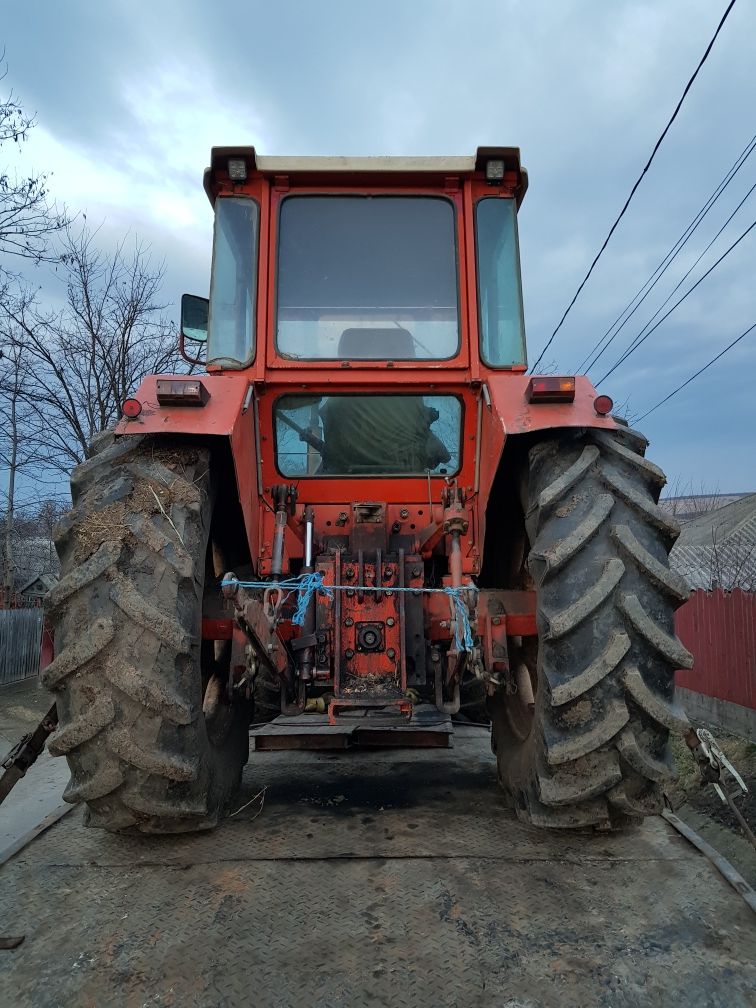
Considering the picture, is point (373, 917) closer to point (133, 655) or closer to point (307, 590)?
point (133, 655)

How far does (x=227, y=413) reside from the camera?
308 centimetres

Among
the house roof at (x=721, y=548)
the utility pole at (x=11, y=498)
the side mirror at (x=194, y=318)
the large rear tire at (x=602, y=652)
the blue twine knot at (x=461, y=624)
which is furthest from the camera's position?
the house roof at (x=721, y=548)

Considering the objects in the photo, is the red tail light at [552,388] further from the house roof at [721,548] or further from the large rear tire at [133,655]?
the house roof at [721,548]

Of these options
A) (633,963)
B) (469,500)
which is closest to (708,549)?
(469,500)

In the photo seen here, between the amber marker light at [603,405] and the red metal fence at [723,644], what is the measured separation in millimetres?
4783

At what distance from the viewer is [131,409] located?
2.94m

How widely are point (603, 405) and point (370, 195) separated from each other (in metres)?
1.84

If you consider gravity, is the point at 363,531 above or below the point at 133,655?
above

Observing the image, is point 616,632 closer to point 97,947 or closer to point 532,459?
point 532,459

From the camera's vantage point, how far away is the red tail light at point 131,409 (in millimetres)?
2929

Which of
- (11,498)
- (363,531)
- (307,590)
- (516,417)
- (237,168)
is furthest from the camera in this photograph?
(11,498)

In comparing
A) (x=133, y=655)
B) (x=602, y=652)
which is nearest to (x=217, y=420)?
(x=133, y=655)

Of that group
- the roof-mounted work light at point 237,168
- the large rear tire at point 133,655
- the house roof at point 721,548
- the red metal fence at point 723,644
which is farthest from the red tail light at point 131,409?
the house roof at point 721,548

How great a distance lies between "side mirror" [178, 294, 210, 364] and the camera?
4238 millimetres
